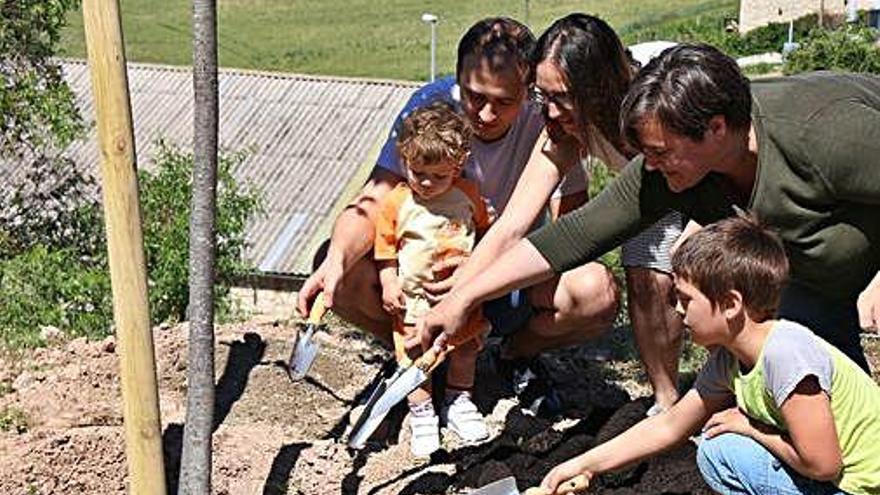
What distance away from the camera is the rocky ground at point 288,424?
432cm

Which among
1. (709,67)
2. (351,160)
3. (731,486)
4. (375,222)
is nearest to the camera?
(709,67)

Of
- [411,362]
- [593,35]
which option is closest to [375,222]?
[411,362]

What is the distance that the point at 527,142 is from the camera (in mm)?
4719

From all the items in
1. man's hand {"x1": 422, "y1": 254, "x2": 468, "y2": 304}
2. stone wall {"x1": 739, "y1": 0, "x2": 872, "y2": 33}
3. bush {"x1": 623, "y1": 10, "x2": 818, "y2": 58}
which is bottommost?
stone wall {"x1": 739, "y1": 0, "x2": 872, "y2": 33}

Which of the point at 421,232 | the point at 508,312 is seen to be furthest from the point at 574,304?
the point at 421,232

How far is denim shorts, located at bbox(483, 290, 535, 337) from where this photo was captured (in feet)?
15.8

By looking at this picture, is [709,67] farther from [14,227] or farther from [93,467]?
[14,227]

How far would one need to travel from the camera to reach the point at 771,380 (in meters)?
3.34

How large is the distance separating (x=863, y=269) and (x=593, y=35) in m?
0.90

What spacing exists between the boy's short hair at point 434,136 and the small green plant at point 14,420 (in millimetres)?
1444

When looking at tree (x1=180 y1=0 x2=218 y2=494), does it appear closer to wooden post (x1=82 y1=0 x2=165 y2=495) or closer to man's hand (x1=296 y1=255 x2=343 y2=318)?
→ wooden post (x1=82 y1=0 x2=165 y2=495)

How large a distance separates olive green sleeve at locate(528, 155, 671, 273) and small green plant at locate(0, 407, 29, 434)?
5.82ft

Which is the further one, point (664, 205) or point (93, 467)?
point (93, 467)

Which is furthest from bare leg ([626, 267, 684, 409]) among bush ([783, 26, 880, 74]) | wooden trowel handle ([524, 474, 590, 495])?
bush ([783, 26, 880, 74])
